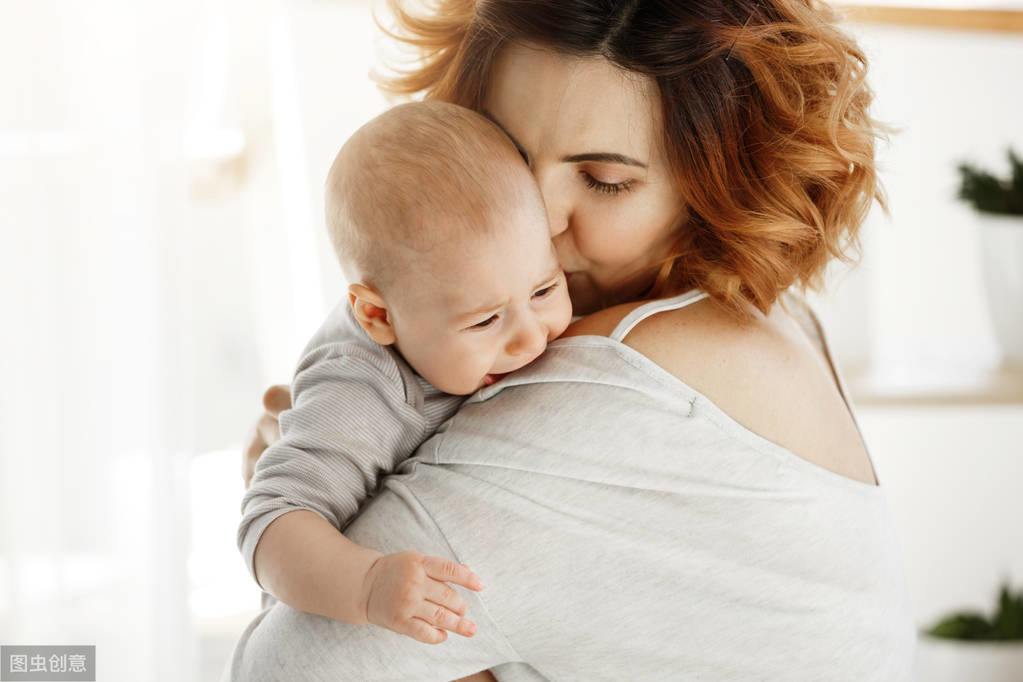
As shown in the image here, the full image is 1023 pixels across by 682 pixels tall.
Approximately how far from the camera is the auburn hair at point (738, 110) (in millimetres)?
1032

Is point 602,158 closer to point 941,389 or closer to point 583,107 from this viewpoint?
point 583,107

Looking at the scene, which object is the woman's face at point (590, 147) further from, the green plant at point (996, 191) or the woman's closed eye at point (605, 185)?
the green plant at point (996, 191)

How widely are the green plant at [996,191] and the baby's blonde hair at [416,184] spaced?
1678mm

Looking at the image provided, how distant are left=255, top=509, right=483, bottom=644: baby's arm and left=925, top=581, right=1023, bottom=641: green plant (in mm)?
2116

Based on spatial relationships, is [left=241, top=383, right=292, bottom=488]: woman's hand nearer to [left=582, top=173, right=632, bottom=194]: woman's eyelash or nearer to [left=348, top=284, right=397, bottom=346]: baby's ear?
[left=348, top=284, right=397, bottom=346]: baby's ear

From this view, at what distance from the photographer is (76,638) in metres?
1.37

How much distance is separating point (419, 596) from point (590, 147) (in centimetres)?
52

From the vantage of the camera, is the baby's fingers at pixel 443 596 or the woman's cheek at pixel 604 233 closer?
the baby's fingers at pixel 443 596

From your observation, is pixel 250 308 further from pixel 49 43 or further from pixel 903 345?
pixel 903 345

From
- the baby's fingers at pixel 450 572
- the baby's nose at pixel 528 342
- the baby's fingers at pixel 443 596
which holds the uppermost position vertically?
the baby's nose at pixel 528 342

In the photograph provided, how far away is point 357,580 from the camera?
87 centimetres

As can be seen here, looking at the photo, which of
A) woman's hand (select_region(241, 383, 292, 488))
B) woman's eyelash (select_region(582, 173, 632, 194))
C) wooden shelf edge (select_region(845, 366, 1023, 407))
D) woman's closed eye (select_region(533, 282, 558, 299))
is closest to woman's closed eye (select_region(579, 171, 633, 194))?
woman's eyelash (select_region(582, 173, 632, 194))

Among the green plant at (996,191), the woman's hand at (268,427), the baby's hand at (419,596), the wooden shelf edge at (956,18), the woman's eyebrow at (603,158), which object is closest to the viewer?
the baby's hand at (419,596)

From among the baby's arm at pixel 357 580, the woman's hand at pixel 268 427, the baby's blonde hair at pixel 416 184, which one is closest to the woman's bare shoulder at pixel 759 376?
the baby's blonde hair at pixel 416 184
